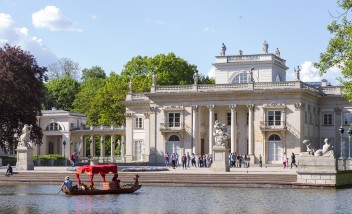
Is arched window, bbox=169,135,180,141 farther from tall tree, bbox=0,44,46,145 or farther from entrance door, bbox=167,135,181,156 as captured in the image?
tall tree, bbox=0,44,46,145

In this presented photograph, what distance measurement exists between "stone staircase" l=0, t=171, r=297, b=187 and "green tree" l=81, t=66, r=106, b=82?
75.3m

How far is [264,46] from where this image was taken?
81.6 m

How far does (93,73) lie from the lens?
12450 centimetres

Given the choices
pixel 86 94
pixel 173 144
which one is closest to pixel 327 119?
pixel 173 144

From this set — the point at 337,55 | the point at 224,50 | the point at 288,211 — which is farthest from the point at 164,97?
the point at 288,211

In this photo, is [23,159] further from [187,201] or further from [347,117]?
[347,117]

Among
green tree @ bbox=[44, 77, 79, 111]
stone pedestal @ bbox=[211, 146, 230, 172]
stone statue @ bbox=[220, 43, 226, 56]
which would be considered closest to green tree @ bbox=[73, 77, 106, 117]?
green tree @ bbox=[44, 77, 79, 111]

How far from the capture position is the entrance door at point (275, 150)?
7256cm

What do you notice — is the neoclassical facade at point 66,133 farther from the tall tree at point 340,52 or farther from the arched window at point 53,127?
the tall tree at point 340,52

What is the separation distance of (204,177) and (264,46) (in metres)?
38.8

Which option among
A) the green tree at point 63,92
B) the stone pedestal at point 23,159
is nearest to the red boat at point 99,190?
the stone pedestal at point 23,159

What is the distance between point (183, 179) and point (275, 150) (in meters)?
29.0

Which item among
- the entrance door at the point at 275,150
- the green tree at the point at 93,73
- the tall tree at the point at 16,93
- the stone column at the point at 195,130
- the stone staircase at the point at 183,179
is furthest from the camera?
the green tree at the point at 93,73

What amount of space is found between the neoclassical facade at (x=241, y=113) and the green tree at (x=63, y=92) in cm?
3713
